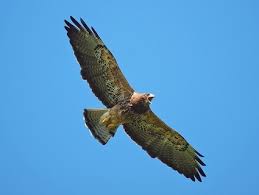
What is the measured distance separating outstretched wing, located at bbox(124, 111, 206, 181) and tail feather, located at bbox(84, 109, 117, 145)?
0.49 m

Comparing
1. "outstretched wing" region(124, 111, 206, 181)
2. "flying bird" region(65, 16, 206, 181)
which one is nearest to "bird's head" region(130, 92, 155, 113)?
"flying bird" region(65, 16, 206, 181)

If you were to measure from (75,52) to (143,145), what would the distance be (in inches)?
93.4

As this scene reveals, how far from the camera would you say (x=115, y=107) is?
40.3 ft

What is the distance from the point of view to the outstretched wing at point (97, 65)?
40.1 ft

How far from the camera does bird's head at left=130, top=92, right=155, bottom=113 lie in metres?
12.1

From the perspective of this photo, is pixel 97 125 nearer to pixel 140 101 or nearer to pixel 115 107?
pixel 115 107

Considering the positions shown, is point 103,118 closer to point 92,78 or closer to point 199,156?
point 92,78

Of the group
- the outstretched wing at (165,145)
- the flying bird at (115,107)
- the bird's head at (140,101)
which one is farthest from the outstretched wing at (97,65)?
the outstretched wing at (165,145)

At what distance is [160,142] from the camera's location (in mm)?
12930

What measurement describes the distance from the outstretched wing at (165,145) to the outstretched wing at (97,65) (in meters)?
0.76

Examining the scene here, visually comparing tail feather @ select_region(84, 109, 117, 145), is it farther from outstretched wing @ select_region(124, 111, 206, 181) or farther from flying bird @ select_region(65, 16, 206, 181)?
outstretched wing @ select_region(124, 111, 206, 181)

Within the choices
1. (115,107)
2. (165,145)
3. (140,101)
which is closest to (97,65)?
(115,107)

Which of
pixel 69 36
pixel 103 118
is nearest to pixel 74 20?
pixel 69 36

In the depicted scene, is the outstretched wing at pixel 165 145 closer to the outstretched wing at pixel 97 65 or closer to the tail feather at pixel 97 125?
the tail feather at pixel 97 125
